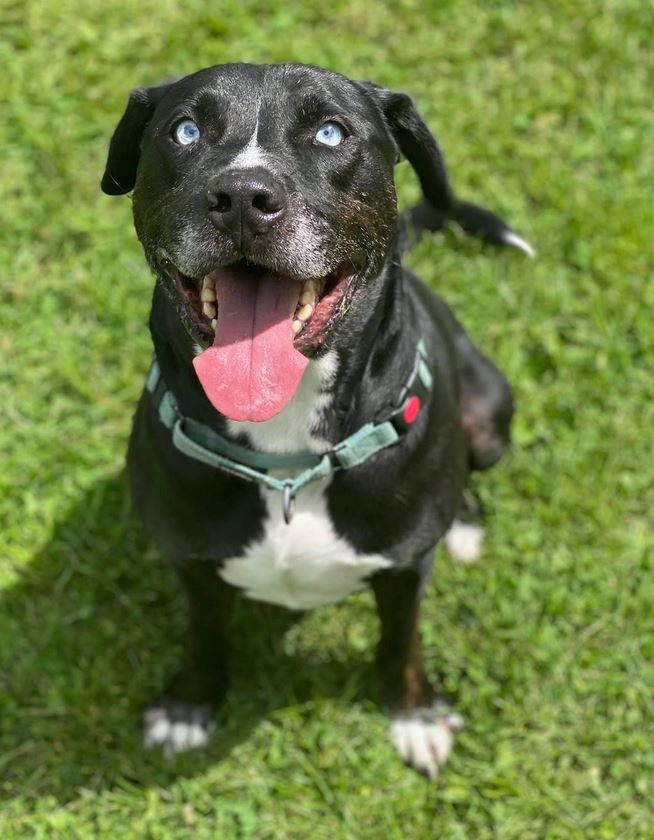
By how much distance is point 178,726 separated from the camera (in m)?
4.00

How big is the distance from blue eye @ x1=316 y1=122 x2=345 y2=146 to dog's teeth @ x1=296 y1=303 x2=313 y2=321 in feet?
1.29

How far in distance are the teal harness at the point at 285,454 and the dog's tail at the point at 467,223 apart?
1.69 m

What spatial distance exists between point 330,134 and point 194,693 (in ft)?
7.04

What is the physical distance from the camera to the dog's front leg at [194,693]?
3738 mm

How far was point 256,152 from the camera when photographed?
259cm

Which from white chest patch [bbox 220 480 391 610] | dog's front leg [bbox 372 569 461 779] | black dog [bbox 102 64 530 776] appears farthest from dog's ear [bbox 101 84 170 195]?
dog's front leg [bbox 372 569 461 779]

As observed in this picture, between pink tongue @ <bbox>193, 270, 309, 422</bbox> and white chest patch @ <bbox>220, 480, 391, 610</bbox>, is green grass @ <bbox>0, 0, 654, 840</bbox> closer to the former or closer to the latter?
white chest patch @ <bbox>220, 480, 391, 610</bbox>

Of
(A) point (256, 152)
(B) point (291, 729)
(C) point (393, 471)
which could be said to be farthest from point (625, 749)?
(A) point (256, 152)

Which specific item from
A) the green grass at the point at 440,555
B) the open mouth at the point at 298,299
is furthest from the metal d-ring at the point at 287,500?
the green grass at the point at 440,555

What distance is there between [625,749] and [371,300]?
6.75 feet

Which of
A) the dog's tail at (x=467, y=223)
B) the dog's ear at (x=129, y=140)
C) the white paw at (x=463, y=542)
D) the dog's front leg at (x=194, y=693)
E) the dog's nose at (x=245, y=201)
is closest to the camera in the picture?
the dog's nose at (x=245, y=201)

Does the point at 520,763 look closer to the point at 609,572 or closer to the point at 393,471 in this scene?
the point at 609,572

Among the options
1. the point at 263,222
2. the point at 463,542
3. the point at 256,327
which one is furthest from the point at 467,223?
the point at 263,222

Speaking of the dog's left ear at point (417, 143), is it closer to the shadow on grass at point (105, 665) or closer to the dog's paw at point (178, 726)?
the shadow on grass at point (105, 665)
